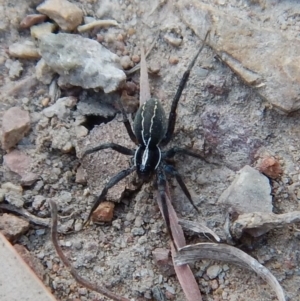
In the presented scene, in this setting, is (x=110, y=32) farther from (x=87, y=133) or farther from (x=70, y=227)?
(x=70, y=227)

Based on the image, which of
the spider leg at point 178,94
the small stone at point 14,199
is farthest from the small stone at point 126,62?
the small stone at point 14,199

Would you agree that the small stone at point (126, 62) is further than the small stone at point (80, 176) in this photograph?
Yes

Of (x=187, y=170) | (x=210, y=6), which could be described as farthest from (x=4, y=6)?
(x=187, y=170)

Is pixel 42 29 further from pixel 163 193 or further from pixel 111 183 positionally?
pixel 163 193

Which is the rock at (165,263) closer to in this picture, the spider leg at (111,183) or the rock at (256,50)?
the spider leg at (111,183)

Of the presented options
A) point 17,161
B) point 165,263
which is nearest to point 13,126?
point 17,161

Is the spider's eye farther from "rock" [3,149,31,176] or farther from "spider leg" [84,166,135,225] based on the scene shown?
"rock" [3,149,31,176]
